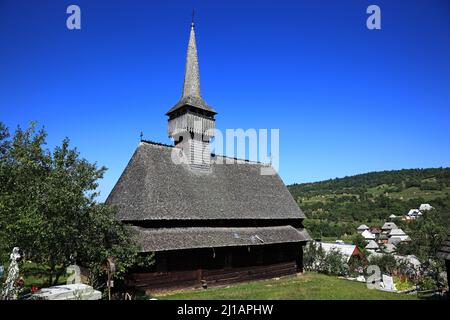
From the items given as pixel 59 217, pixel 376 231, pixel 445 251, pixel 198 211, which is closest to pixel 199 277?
pixel 198 211

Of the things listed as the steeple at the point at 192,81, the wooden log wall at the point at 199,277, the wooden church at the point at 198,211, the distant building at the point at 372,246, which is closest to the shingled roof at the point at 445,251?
the wooden church at the point at 198,211

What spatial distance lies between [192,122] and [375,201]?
145778mm

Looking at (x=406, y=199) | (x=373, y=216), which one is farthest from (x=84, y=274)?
(x=406, y=199)

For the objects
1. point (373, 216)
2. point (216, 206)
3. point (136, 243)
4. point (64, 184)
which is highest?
→ point (64, 184)

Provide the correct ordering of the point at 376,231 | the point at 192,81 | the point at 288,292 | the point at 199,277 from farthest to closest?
the point at 376,231 < the point at 192,81 < the point at 199,277 < the point at 288,292

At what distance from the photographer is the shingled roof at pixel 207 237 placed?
59.1 ft

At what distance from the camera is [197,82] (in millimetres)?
28297

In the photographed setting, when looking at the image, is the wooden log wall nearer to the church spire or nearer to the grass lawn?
the grass lawn

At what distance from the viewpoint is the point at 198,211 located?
21.6m

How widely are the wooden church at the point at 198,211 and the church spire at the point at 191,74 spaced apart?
0.09 m

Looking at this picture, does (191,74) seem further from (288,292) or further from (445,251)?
(445,251)

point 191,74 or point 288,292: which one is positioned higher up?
point 191,74
